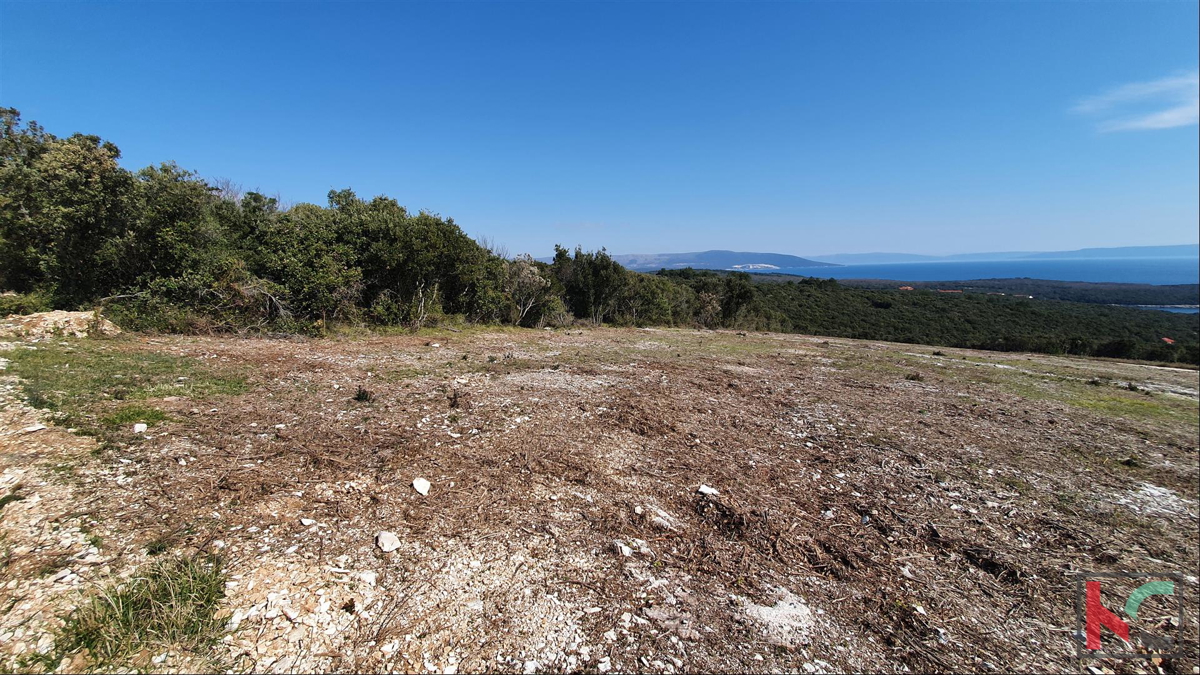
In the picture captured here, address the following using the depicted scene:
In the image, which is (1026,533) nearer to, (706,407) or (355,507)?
(706,407)

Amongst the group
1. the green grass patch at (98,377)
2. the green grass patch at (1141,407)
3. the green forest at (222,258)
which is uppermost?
the green forest at (222,258)

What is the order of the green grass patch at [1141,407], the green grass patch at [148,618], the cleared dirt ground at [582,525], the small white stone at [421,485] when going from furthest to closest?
the green grass patch at [1141,407]
the small white stone at [421,485]
the cleared dirt ground at [582,525]
the green grass patch at [148,618]

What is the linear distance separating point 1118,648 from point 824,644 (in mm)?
2095

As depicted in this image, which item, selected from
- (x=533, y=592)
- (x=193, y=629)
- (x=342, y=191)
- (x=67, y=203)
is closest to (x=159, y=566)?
(x=193, y=629)

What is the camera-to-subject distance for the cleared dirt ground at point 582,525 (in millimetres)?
2363

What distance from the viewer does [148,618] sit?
2123mm

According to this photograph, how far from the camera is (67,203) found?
9.45 m

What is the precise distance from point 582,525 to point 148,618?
2541mm

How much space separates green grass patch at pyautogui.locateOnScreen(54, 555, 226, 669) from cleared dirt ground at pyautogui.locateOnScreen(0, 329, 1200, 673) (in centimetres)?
6

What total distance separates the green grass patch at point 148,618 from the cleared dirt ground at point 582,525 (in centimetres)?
6

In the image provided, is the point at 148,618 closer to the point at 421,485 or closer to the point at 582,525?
the point at 421,485

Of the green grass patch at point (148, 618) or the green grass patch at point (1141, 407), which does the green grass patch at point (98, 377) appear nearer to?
the green grass patch at point (148, 618)

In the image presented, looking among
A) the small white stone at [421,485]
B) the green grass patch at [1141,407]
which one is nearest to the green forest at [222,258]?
the small white stone at [421,485]

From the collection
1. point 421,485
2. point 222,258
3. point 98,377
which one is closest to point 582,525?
point 421,485
